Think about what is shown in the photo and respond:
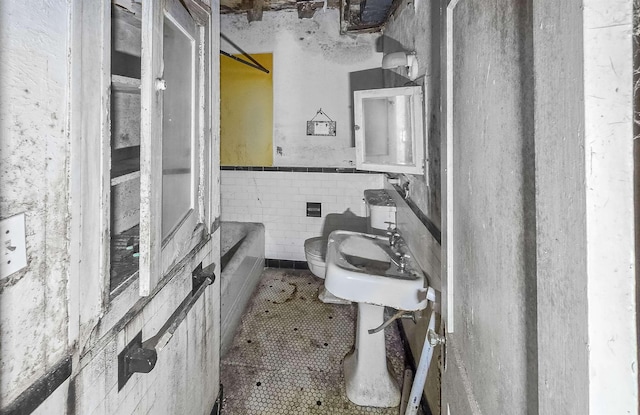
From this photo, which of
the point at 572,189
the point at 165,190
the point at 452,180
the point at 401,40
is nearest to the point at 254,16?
the point at 401,40

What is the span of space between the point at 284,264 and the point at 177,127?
253 cm

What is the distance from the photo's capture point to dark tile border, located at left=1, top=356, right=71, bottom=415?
61 cm

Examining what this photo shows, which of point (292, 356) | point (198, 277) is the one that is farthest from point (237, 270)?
point (198, 277)

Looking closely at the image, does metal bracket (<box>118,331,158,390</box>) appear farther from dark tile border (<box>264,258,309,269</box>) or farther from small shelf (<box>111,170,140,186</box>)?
dark tile border (<box>264,258,309,269</box>)

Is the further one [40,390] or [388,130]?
[388,130]

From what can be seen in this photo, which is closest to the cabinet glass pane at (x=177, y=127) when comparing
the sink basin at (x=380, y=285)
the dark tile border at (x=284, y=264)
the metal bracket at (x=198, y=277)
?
the metal bracket at (x=198, y=277)

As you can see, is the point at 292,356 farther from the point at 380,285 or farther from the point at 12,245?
the point at 12,245

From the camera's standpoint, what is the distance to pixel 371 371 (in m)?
1.86

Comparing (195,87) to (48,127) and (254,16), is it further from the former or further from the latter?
(254,16)

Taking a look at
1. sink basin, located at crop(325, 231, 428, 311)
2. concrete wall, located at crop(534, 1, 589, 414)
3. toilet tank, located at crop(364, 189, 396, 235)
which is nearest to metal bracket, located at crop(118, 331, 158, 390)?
sink basin, located at crop(325, 231, 428, 311)

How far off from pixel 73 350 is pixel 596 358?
912mm

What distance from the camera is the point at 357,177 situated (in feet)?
11.1

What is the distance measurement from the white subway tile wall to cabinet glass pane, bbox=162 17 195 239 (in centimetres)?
219

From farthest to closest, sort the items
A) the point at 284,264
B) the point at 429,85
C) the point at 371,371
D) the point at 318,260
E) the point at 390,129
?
1. the point at 284,264
2. the point at 318,260
3. the point at 390,129
4. the point at 371,371
5. the point at 429,85
